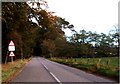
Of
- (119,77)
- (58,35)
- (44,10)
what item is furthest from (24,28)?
(58,35)

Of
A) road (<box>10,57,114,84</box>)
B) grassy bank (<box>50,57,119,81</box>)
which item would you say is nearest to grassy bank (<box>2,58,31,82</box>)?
road (<box>10,57,114,84</box>)

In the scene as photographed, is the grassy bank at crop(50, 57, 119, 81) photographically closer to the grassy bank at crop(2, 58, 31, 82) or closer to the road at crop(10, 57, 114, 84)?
the road at crop(10, 57, 114, 84)

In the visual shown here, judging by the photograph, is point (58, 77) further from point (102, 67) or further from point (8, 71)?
point (102, 67)

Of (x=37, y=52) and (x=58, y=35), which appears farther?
(x=37, y=52)

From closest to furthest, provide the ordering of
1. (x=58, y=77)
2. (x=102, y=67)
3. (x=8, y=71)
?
(x=58, y=77) < (x=8, y=71) < (x=102, y=67)

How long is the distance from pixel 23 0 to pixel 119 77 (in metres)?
12.8

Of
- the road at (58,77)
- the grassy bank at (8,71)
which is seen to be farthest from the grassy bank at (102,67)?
the grassy bank at (8,71)

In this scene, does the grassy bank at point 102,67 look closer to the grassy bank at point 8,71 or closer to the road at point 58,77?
the road at point 58,77

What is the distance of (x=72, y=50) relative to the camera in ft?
361

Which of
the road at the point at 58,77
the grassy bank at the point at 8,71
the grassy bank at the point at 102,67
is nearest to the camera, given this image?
the road at the point at 58,77

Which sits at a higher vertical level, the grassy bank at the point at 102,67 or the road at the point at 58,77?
the grassy bank at the point at 102,67

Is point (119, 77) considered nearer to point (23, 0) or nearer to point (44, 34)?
point (23, 0)


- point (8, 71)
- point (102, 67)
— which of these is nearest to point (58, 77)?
point (8, 71)

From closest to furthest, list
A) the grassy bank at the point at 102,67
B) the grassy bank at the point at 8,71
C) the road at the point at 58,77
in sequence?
the road at the point at 58,77
the grassy bank at the point at 8,71
the grassy bank at the point at 102,67
